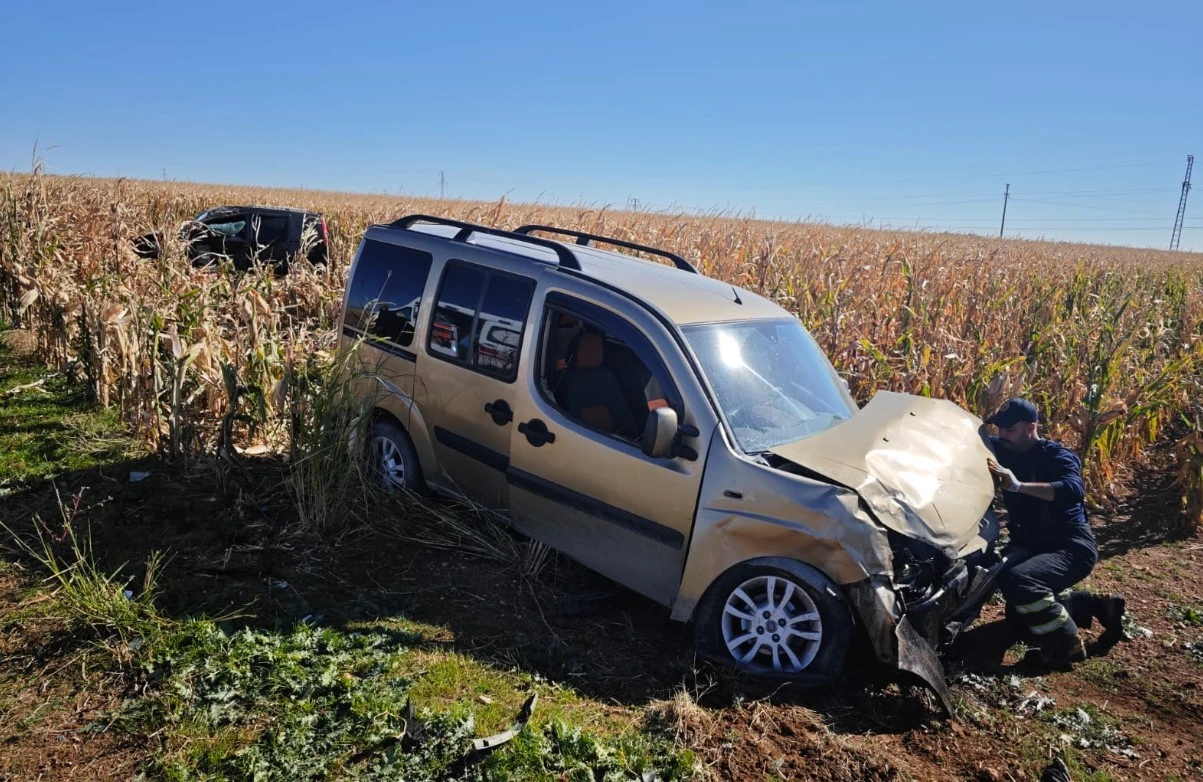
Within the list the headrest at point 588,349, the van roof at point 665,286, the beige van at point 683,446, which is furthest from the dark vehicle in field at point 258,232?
the headrest at point 588,349

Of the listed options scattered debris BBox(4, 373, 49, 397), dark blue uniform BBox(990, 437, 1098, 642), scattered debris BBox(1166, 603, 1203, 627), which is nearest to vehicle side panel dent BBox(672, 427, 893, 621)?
dark blue uniform BBox(990, 437, 1098, 642)

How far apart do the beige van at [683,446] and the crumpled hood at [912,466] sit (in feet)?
0.04

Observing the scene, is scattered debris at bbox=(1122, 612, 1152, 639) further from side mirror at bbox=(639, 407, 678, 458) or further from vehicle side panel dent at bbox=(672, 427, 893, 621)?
side mirror at bbox=(639, 407, 678, 458)

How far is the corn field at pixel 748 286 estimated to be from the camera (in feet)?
21.2

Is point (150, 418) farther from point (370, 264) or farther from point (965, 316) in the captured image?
point (965, 316)

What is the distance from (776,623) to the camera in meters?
3.95

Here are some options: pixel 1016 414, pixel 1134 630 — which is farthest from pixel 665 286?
pixel 1134 630

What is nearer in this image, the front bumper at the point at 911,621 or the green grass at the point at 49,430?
the front bumper at the point at 911,621

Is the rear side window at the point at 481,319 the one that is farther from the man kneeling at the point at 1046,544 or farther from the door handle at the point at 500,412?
the man kneeling at the point at 1046,544

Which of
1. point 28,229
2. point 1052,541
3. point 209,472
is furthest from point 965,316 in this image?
point 28,229

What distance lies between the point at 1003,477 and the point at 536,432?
2835 mm

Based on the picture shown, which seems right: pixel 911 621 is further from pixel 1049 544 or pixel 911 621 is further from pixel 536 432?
pixel 536 432

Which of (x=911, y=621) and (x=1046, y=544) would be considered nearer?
(x=911, y=621)

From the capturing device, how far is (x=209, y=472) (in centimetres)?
609
